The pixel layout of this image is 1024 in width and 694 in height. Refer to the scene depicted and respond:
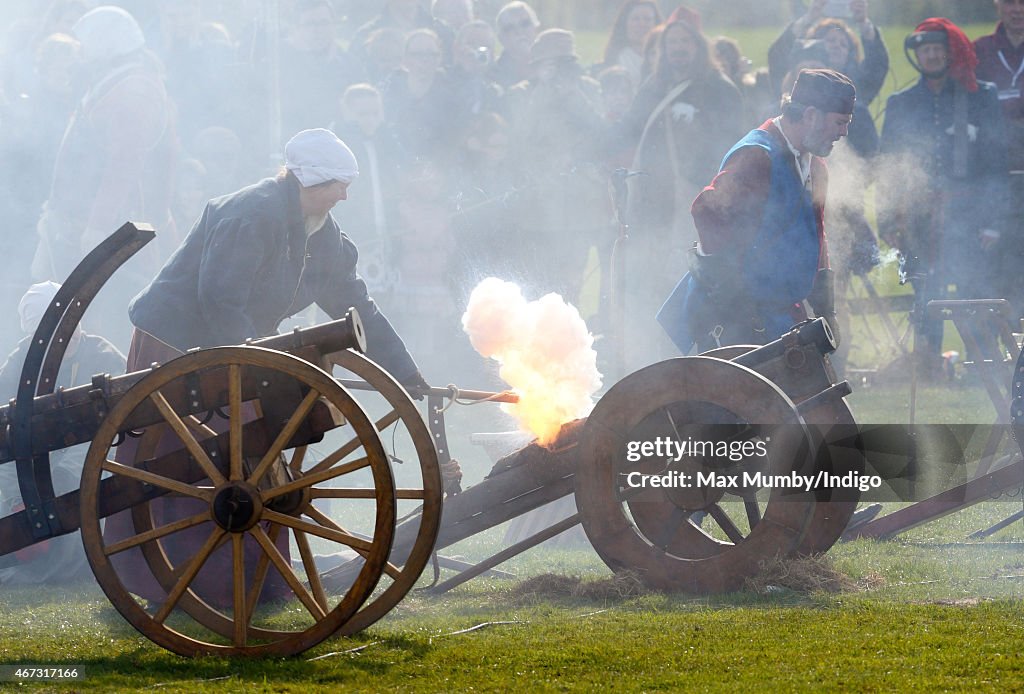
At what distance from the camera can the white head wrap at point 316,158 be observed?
642 centimetres

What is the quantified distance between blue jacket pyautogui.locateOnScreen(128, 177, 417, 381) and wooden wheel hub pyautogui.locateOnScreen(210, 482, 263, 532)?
152 cm

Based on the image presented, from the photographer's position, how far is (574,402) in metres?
6.68

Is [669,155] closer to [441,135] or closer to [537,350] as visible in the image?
[441,135]

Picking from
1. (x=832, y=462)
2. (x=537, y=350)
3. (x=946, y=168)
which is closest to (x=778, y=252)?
(x=537, y=350)

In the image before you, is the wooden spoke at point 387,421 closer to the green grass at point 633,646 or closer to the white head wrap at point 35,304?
the green grass at point 633,646

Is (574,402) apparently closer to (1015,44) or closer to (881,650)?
(881,650)

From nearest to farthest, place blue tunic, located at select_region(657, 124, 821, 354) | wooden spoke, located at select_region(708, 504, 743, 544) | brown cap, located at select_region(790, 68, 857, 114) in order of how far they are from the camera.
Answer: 1. wooden spoke, located at select_region(708, 504, 743, 544)
2. brown cap, located at select_region(790, 68, 857, 114)
3. blue tunic, located at select_region(657, 124, 821, 354)

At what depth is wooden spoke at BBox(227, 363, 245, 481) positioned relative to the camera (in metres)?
4.77

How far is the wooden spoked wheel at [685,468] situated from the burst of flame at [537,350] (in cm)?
62

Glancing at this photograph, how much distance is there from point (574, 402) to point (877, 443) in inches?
54.7

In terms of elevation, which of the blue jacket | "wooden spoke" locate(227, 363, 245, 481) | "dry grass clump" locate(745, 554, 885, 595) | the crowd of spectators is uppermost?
the crowd of spectators

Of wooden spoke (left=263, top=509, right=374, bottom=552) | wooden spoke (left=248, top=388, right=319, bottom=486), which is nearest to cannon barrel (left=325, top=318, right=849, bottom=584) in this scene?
wooden spoke (left=263, top=509, right=374, bottom=552)

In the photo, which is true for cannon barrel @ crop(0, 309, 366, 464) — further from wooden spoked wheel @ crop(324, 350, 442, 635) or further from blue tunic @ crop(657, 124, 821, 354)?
blue tunic @ crop(657, 124, 821, 354)

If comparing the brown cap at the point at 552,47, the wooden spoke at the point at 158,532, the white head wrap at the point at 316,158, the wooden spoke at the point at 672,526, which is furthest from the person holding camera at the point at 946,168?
the wooden spoke at the point at 158,532
